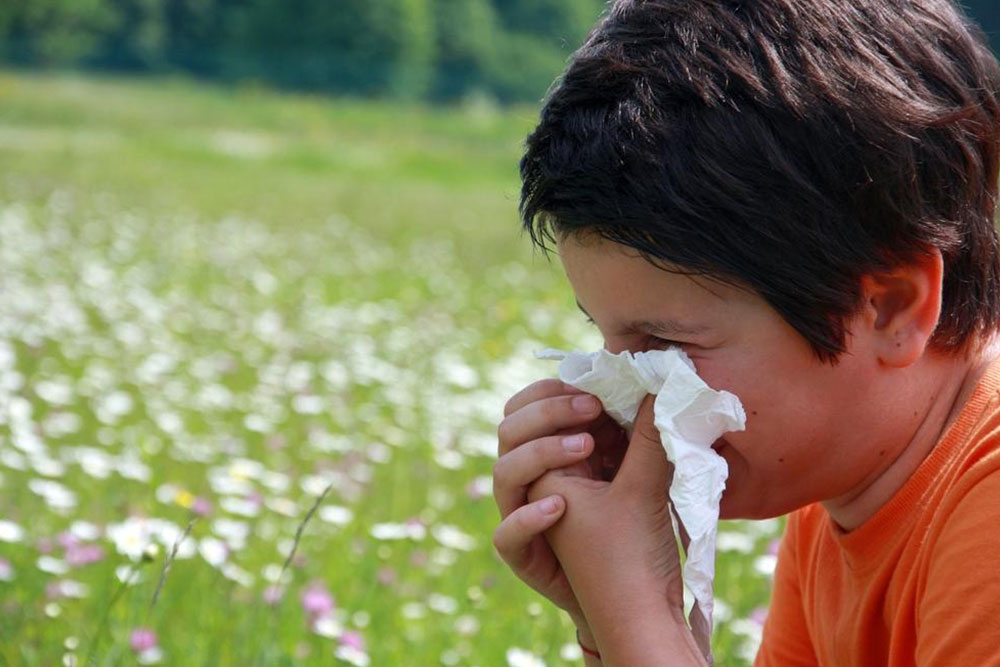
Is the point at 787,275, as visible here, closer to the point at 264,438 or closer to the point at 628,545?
the point at 628,545

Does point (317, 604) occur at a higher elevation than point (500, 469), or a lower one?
lower

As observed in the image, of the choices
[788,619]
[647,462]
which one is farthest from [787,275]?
[788,619]

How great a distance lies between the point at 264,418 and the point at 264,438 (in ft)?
0.40

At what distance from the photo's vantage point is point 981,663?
3.66ft

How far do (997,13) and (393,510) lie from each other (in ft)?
33.9

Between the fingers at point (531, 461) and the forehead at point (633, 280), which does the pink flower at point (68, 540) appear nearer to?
the fingers at point (531, 461)

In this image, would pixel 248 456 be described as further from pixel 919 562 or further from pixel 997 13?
pixel 997 13

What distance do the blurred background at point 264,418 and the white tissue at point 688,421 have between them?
0.34m

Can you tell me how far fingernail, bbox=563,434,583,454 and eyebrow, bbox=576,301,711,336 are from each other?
14 centimetres

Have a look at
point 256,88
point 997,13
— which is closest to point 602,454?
point 997,13

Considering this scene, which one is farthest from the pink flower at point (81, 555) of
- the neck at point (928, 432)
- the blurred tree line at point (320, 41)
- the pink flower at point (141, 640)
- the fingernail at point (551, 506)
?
the blurred tree line at point (320, 41)

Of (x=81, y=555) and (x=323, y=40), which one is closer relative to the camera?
(x=81, y=555)

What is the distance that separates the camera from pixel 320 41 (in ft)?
124

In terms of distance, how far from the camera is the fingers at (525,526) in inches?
54.5
